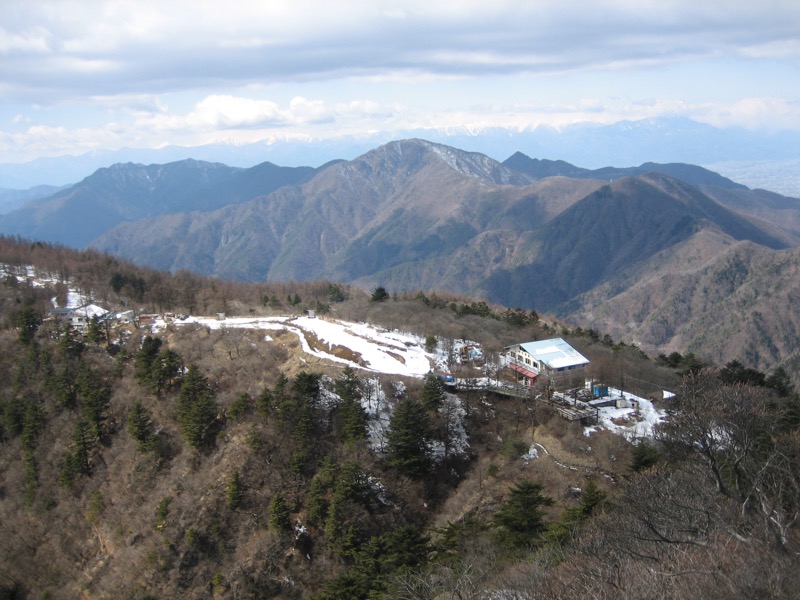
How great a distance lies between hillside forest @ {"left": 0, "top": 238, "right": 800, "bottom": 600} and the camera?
549 inches

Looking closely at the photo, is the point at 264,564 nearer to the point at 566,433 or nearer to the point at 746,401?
the point at 566,433

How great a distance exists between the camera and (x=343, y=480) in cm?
2520

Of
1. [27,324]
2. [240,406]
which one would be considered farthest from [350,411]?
[27,324]

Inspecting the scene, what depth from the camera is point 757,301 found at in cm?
11012

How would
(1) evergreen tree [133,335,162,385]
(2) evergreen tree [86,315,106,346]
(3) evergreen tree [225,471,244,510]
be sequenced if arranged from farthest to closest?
(2) evergreen tree [86,315,106,346], (1) evergreen tree [133,335,162,385], (3) evergreen tree [225,471,244,510]

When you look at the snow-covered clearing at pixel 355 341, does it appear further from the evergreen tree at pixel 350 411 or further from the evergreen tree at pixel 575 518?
the evergreen tree at pixel 575 518

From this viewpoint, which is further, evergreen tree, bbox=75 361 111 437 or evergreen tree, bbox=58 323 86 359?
evergreen tree, bbox=58 323 86 359

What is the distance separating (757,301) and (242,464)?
111985 mm

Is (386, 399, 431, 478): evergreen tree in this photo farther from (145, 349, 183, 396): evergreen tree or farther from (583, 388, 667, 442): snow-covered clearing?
(145, 349, 183, 396): evergreen tree

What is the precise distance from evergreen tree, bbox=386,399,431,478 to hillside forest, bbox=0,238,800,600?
0.38 feet

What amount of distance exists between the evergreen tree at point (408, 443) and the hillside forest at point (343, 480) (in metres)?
0.12

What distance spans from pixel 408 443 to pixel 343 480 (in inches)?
148

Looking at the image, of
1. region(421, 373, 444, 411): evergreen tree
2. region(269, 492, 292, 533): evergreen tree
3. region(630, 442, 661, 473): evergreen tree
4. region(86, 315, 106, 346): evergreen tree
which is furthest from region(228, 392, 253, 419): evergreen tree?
region(630, 442, 661, 473): evergreen tree

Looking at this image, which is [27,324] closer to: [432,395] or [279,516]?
[279,516]
